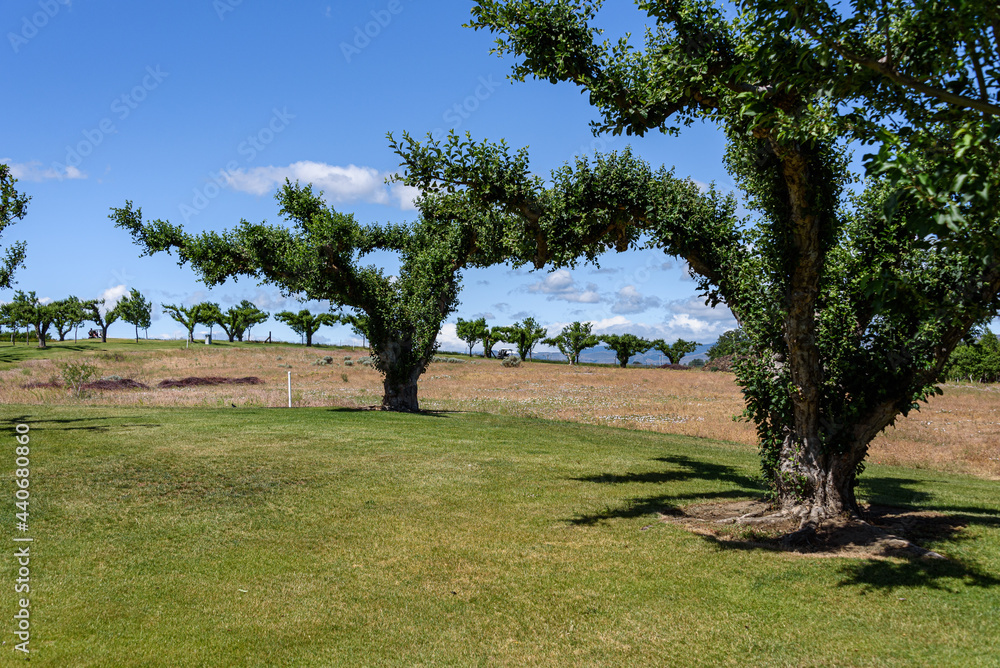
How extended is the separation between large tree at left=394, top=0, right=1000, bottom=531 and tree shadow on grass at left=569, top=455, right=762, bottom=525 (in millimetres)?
2576

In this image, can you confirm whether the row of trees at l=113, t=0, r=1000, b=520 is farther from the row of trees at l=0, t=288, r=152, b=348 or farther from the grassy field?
the row of trees at l=0, t=288, r=152, b=348

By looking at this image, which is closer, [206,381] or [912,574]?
[912,574]

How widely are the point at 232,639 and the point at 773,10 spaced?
9693 mm

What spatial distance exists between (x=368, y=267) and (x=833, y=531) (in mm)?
27400

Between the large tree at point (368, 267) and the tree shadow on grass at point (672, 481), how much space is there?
14598 millimetres

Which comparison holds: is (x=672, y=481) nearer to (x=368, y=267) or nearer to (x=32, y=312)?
(x=368, y=267)

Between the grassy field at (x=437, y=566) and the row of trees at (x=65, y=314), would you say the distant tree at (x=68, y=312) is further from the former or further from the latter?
the grassy field at (x=437, y=566)

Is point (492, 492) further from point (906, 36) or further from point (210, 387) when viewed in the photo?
point (210, 387)

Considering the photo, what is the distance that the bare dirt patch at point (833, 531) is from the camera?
10812mm

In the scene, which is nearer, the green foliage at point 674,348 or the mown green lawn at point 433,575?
the mown green lawn at point 433,575

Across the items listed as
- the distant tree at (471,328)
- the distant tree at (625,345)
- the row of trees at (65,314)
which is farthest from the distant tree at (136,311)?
the distant tree at (625,345)

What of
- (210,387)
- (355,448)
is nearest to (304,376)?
(210,387)

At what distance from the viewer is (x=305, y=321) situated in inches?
4963

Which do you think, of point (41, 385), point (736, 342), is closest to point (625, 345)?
point (41, 385)
